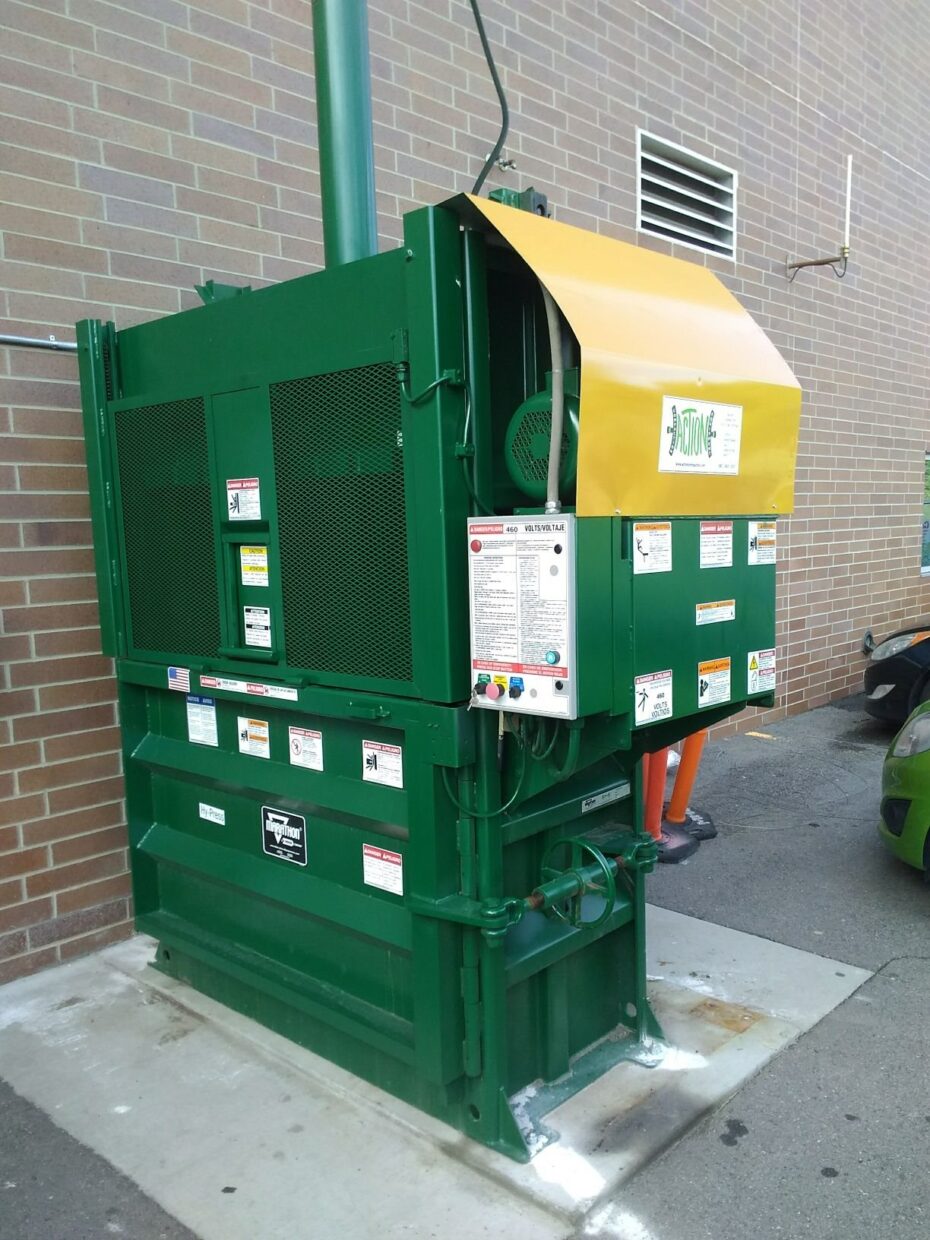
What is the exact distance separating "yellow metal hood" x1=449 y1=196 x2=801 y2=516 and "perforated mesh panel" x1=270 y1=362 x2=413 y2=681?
21.0 inches

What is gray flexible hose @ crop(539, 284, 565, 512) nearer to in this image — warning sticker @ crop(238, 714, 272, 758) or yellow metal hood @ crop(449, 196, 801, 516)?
yellow metal hood @ crop(449, 196, 801, 516)

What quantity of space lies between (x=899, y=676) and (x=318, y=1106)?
5.81 meters

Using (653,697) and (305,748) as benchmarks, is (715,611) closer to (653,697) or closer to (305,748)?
(653,697)

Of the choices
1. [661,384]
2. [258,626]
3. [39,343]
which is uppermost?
[39,343]

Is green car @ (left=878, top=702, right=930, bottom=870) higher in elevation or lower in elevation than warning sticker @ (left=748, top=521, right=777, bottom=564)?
lower

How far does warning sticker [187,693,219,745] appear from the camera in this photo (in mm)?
3441

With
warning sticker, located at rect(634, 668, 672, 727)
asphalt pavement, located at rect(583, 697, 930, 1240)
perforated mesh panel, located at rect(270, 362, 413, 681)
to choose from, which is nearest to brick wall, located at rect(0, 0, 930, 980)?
perforated mesh panel, located at rect(270, 362, 413, 681)

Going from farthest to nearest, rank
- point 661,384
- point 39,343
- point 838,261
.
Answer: point 838,261 → point 39,343 → point 661,384

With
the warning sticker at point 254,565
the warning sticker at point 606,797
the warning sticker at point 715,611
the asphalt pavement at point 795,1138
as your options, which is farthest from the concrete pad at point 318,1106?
the warning sticker at point 254,565

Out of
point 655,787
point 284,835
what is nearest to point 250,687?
point 284,835

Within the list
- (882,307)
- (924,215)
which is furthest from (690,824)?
(924,215)

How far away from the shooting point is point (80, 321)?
11.9 ft

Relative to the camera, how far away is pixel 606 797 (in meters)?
3.12

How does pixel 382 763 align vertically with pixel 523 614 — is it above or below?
below
